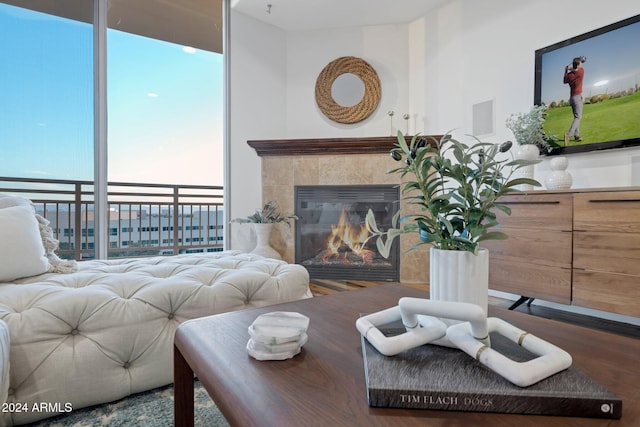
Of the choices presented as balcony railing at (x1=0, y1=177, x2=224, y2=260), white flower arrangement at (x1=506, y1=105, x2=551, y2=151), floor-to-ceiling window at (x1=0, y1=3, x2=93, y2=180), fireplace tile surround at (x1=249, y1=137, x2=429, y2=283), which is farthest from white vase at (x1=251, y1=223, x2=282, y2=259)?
white flower arrangement at (x1=506, y1=105, x2=551, y2=151)

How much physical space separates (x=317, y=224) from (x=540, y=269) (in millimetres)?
2073

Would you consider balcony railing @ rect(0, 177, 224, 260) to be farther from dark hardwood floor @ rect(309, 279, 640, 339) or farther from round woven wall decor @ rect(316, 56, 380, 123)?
dark hardwood floor @ rect(309, 279, 640, 339)

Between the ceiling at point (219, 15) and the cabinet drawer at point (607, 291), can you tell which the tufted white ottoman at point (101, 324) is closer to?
the cabinet drawer at point (607, 291)

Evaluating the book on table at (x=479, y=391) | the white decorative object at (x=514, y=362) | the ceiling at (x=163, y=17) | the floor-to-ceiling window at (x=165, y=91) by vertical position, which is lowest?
the book on table at (x=479, y=391)

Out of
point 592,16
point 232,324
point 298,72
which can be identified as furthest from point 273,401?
point 298,72

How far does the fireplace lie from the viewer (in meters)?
3.42

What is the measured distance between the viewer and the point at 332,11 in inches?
135

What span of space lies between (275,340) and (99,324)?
2.53 ft

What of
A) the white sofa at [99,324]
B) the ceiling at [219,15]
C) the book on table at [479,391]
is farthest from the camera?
the ceiling at [219,15]

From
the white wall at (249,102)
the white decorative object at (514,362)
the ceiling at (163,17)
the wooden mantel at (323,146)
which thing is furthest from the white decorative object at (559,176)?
the ceiling at (163,17)

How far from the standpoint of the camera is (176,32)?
357cm

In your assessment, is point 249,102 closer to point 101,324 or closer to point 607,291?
point 101,324

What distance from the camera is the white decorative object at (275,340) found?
0.63 metres

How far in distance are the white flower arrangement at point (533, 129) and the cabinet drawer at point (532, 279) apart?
87 centimetres
